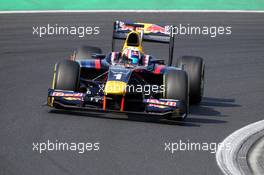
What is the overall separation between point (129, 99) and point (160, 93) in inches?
33.4

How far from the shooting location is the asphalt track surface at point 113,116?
31.9 ft

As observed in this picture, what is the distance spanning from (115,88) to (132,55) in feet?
5.59

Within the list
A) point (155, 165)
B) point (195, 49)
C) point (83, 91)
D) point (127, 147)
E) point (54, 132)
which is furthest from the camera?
point (195, 49)

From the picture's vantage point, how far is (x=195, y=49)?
70.6 feet

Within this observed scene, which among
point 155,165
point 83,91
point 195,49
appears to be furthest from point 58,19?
point 155,165

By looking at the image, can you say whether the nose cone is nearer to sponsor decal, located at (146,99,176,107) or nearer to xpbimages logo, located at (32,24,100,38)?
sponsor decal, located at (146,99,176,107)

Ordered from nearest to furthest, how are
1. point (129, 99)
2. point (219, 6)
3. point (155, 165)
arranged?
point (155, 165)
point (129, 99)
point (219, 6)

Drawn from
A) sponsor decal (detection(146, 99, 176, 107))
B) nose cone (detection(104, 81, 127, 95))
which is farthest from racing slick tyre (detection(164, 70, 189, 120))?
nose cone (detection(104, 81, 127, 95))

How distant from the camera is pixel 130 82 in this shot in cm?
1327

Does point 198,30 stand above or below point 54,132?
above

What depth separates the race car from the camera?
41.0 feet

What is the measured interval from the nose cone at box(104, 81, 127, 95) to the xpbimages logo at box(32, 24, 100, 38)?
10.6 metres

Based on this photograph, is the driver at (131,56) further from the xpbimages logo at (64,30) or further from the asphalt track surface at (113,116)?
the xpbimages logo at (64,30)

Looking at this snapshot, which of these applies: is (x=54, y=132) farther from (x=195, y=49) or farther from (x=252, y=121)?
(x=195, y=49)
